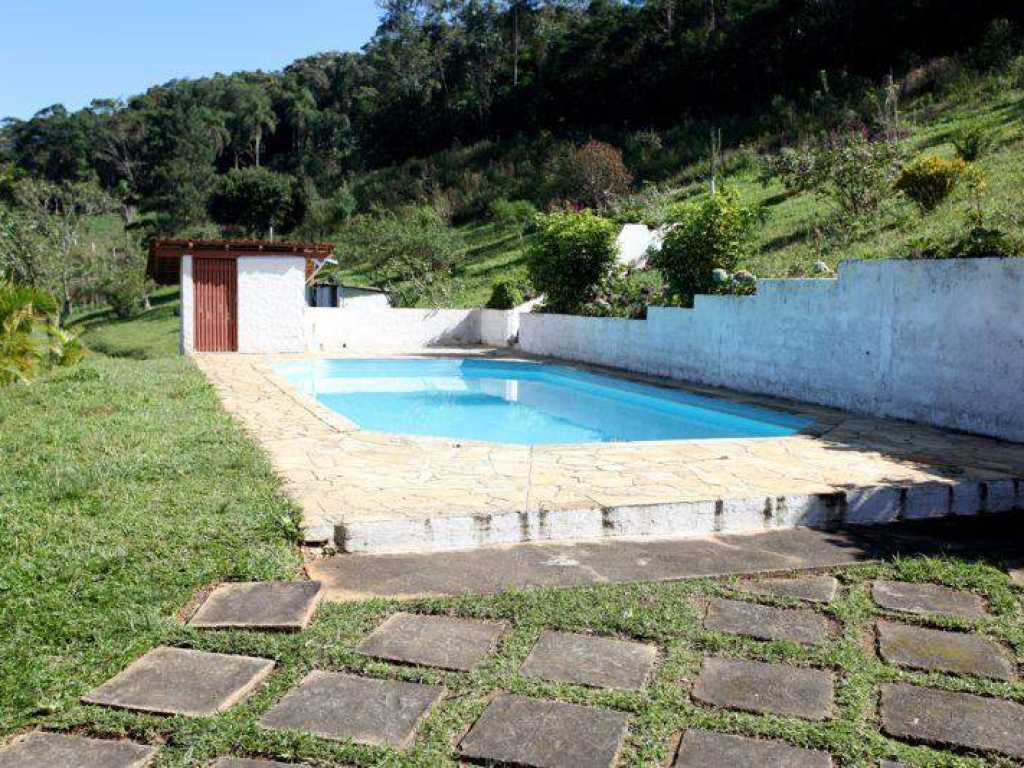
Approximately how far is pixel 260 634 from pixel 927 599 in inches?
116

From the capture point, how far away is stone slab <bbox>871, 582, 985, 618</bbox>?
382 centimetres

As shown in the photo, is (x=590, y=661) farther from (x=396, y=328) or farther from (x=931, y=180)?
(x=396, y=328)

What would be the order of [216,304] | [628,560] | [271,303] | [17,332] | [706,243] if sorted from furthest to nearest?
[271,303] → [216,304] → [706,243] → [17,332] → [628,560]

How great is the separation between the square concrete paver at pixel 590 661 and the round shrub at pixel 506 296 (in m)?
18.1

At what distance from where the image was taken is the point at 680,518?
5.19 meters

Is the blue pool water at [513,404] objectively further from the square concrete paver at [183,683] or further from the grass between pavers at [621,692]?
the square concrete paver at [183,683]

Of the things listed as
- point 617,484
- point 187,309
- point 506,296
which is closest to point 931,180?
point 506,296

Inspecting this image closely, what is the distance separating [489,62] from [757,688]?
5148cm

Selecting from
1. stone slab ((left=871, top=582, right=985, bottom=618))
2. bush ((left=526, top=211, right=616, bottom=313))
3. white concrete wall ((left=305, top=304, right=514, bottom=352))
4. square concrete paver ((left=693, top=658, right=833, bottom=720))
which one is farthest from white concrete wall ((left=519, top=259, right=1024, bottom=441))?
white concrete wall ((left=305, top=304, right=514, bottom=352))

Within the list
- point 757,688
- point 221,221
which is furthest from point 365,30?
Result: point 757,688

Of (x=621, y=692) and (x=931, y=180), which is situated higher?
(x=931, y=180)

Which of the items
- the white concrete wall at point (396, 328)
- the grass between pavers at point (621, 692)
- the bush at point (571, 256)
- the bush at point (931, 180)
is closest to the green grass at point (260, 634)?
the grass between pavers at point (621, 692)

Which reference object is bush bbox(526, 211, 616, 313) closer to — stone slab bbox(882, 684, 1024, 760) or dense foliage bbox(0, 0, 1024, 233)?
dense foliage bbox(0, 0, 1024, 233)

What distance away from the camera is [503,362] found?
17219mm
